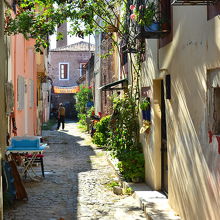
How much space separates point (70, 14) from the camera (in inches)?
365

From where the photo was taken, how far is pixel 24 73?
46.0 feet

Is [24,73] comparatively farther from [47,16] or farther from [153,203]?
[153,203]

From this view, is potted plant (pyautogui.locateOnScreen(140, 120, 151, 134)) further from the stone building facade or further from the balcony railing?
the stone building facade

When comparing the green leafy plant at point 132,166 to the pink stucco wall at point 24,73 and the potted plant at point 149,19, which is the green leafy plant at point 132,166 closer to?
the potted plant at point 149,19

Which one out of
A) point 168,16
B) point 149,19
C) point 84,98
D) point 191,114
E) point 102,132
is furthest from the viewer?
point 84,98

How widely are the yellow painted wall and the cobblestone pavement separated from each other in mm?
1176

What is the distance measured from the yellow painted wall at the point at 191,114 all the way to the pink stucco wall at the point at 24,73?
18.6 ft

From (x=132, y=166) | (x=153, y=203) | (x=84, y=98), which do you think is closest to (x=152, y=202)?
(x=153, y=203)

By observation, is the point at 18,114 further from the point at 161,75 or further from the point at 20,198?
the point at 161,75

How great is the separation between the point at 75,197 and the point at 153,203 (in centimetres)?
182

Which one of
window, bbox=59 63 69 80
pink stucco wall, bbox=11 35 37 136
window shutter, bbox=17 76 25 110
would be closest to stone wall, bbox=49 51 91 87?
window, bbox=59 63 69 80

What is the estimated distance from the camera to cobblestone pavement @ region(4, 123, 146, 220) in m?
6.93

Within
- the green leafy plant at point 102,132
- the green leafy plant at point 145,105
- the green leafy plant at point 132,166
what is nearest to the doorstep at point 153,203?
the green leafy plant at point 132,166

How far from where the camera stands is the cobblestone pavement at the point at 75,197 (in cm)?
693
